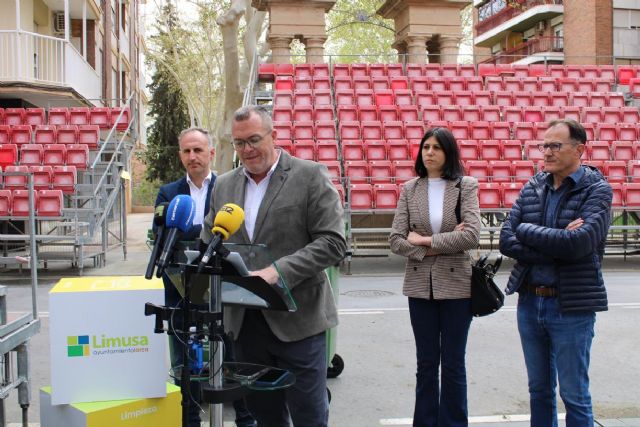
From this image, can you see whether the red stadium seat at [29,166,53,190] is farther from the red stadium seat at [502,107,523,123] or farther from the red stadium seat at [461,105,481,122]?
the red stadium seat at [502,107,523,123]

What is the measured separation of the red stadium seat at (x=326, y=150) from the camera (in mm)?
15023

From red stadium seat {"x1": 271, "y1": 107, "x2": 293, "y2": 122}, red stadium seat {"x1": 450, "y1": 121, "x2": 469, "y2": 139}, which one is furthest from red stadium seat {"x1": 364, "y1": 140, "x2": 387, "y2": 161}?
red stadium seat {"x1": 271, "y1": 107, "x2": 293, "y2": 122}

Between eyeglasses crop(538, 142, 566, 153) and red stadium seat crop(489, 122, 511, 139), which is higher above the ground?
red stadium seat crop(489, 122, 511, 139)

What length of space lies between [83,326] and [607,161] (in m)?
14.0

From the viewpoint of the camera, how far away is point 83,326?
3.69m

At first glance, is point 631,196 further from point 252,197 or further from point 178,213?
point 178,213

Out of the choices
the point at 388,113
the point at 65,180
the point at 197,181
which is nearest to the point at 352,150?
the point at 388,113

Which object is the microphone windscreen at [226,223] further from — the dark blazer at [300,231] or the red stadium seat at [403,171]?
the red stadium seat at [403,171]

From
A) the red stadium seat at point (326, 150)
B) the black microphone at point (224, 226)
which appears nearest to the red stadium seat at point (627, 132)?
the red stadium seat at point (326, 150)

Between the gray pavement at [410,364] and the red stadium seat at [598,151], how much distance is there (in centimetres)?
548

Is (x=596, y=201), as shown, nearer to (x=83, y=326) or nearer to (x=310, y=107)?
(x=83, y=326)

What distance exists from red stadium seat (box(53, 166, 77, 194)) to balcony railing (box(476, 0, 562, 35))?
33618mm

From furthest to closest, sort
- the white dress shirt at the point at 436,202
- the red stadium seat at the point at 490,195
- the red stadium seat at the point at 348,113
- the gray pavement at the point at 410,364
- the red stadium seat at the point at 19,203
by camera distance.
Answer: the red stadium seat at the point at 348,113 < the red stadium seat at the point at 490,195 < the red stadium seat at the point at 19,203 < the gray pavement at the point at 410,364 < the white dress shirt at the point at 436,202

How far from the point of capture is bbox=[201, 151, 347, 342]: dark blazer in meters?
3.15
